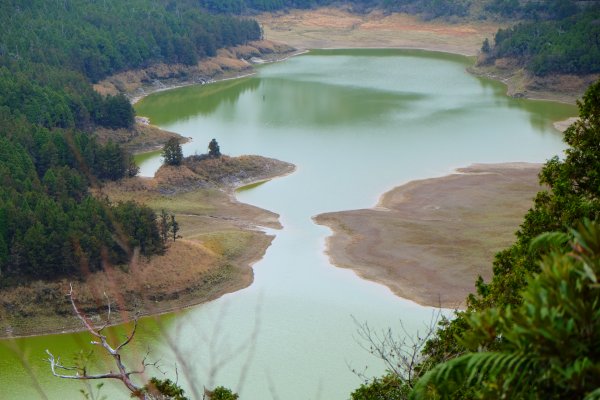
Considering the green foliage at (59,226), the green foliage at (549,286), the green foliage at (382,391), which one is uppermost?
the green foliage at (549,286)

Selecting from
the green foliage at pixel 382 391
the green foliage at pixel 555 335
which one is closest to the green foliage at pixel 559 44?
the green foliage at pixel 382 391

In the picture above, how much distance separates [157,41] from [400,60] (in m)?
26.5

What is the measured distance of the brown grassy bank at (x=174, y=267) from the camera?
107ft

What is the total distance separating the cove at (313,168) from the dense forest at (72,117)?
3832 millimetres

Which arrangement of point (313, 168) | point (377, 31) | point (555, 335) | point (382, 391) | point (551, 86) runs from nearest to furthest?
point (555, 335)
point (382, 391)
point (313, 168)
point (551, 86)
point (377, 31)

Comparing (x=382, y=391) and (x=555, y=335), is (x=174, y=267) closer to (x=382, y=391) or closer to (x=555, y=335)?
(x=382, y=391)

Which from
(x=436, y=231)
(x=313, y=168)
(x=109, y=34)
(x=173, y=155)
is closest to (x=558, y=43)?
(x=313, y=168)

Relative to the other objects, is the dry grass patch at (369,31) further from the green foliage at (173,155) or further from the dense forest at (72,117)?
the green foliage at (173,155)

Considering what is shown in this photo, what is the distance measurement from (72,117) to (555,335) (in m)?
56.8

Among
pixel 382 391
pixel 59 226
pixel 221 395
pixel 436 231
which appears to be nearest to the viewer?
pixel 221 395

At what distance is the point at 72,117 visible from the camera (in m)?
60.3

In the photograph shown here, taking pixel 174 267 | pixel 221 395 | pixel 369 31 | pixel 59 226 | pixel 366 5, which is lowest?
pixel 174 267

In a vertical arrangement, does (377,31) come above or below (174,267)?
above

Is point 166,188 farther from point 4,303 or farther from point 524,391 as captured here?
point 524,391
